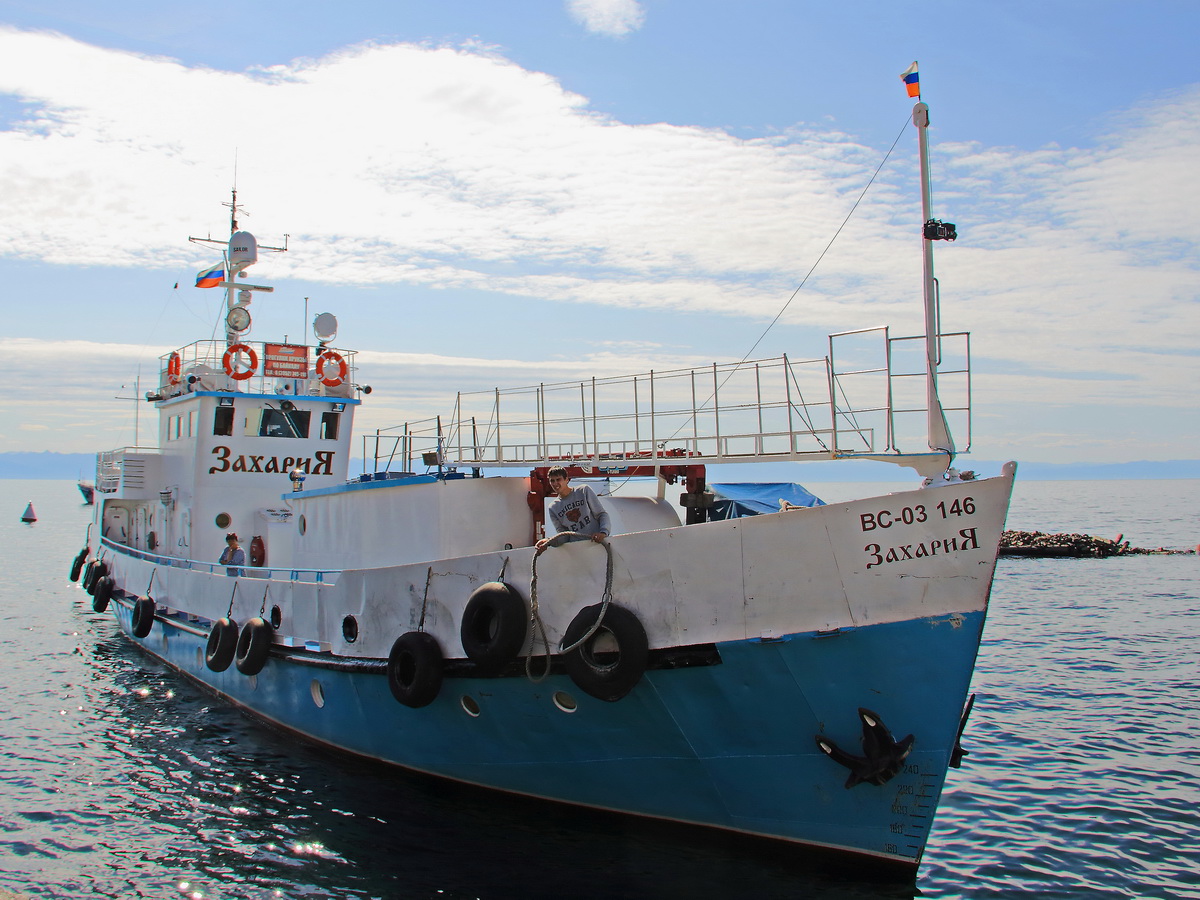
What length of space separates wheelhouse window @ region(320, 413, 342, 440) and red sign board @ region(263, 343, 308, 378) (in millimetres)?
947

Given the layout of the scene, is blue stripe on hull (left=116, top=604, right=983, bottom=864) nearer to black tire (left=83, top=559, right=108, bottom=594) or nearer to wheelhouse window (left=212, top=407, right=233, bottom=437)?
wheelhouse window (left=212, top=407, right=233, bottom=437)

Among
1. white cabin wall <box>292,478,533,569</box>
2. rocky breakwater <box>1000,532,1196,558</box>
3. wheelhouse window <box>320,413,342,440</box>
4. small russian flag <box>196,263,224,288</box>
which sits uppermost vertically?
small russian flag <box>196,263,224,288</box>

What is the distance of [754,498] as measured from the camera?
12.1 m

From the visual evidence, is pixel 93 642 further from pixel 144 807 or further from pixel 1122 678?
pixel 1122 678

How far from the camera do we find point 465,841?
9.21 m

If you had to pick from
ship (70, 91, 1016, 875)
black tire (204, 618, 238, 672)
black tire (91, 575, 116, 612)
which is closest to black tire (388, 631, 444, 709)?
ship (70, 91, 1016, 875)

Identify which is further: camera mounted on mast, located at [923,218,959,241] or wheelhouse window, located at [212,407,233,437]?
wheelhouse window, located at [212,407,233,437]

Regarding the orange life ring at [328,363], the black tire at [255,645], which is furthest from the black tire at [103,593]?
the black tire at [255,645]

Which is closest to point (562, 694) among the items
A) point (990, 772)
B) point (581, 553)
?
point (581, 553)

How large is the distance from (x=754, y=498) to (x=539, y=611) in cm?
424

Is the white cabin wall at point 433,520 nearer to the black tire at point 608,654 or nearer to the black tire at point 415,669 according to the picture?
the black tire at point 415,669

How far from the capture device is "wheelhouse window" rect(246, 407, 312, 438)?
18.1 m

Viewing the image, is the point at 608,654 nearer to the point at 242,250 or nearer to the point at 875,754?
the point at 875,754

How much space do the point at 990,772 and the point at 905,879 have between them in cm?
477
